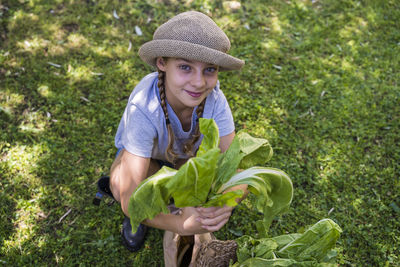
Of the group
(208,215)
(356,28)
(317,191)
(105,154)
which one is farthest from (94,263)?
(356,28)

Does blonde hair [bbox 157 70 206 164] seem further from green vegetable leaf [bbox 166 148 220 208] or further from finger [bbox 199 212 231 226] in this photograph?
green vegetable leaf [bbox 166 148 220 208]

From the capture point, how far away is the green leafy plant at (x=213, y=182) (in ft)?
5.07

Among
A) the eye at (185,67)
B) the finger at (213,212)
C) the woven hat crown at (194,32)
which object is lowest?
the finger at (213,212)

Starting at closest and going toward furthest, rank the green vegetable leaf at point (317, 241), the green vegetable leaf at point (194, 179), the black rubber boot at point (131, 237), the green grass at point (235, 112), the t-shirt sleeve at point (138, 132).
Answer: the green vegetable leaf at point (194, 179) → the green vegetable leaf at point (317, 241) → the t-shirt sleeve at point (138, 132) → the black rubber boot at point (131, 237) → the green grass at point (235, 112)

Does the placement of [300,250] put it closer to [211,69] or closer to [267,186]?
[267,186]

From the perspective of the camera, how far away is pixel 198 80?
6.89 ft

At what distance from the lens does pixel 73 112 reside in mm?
3928

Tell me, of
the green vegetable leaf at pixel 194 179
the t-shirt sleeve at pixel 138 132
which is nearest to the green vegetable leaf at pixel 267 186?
the green vegetable leaf at pixel 194 179

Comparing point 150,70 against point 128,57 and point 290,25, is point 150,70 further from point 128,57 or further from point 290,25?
point 290,25

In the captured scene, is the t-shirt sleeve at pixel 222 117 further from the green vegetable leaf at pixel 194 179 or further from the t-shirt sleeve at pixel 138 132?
the green vegetable leaf at pixel 194 179

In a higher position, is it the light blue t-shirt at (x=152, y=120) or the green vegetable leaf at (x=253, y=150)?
the green vegetable leaf at (x=253, y=150)

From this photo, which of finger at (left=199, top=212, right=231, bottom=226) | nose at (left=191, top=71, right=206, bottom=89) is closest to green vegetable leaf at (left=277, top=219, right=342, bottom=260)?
finger at (left=199, top=212, right=231, bottom=226)

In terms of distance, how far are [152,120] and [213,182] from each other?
810mm

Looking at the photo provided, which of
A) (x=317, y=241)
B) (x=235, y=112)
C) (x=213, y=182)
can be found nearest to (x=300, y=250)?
(x=317, y=241)
